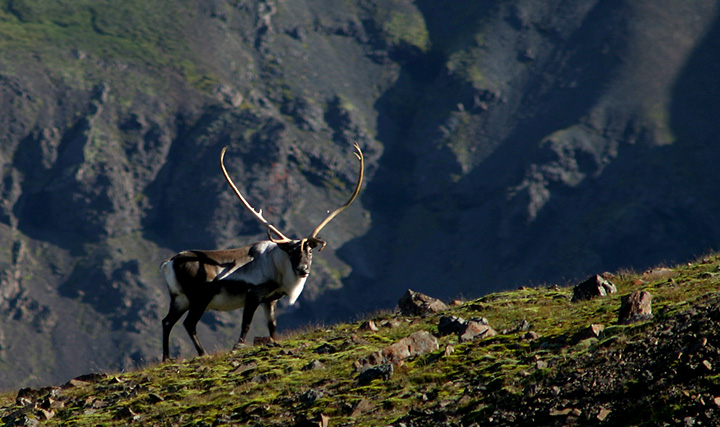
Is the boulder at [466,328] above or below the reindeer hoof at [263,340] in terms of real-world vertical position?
below

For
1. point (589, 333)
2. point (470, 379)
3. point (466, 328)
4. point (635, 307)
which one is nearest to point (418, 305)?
point (466, 328)

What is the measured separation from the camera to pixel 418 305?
71.7 ft

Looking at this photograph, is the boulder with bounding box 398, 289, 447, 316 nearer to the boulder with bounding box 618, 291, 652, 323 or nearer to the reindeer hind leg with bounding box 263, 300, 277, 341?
the reindeer hind leg with bounding box 263, 300, 277, 341

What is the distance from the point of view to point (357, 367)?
14828 millimetres

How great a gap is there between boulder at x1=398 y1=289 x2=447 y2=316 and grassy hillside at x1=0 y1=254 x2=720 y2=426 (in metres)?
1.49

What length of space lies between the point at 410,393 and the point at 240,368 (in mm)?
4908

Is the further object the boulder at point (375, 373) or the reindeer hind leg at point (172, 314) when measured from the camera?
the reindeer hind leg at point (172, 314)

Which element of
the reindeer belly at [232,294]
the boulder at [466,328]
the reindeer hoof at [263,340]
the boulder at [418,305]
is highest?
the reindeer belly at [232,294]

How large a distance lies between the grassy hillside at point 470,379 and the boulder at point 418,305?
149 cm

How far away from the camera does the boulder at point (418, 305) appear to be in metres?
21.5

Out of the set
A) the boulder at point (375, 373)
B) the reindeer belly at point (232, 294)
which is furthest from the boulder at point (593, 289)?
the reindeer belly at point (232, 294)

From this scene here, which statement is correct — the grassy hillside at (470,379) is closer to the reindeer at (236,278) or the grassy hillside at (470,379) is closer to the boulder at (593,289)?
the boulder at (593,289)

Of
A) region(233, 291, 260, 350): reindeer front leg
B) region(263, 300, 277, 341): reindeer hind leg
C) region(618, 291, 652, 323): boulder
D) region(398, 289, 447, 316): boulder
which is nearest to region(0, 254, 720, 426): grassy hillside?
region(618, 291, 652, 323): boulder

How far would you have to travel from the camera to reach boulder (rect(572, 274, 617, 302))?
18797 millimetres
